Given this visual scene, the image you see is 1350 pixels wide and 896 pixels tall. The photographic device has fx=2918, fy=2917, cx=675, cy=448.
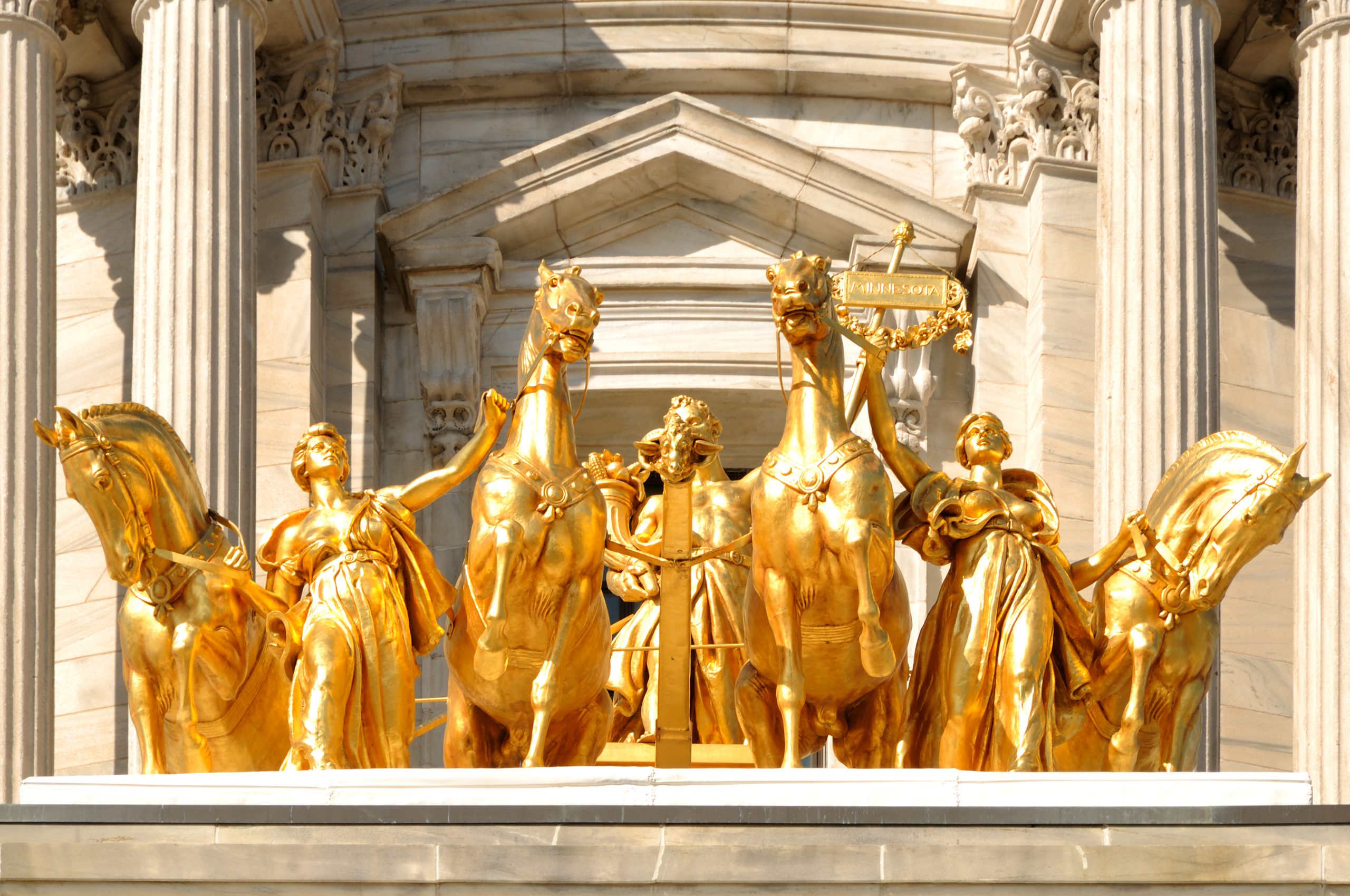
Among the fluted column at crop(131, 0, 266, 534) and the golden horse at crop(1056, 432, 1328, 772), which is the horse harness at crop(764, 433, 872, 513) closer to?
the golden horse at crop(1056, 432, 1328, 772)

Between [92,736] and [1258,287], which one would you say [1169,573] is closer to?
[1258,287]

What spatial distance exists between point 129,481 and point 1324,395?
724 centimetres

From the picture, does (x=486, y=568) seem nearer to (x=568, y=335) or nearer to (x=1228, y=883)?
(x=568, y=335)

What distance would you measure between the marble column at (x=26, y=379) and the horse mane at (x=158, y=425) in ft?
11.0

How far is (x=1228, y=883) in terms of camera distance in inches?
394

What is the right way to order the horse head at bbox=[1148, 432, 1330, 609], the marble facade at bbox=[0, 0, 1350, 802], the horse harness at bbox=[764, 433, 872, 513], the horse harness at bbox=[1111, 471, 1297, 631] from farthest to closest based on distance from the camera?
the marble facade at bbox=[0, 0, 1350, 802]
the horse harness at bbox=[1111, 471, 1297, 631]
the horse head at bbox=[1148, 432, 1330, 609]
the horse harness at bbox=[764, 433, 872, 513]

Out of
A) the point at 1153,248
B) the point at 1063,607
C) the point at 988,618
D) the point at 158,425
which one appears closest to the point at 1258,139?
the point at 1153,248

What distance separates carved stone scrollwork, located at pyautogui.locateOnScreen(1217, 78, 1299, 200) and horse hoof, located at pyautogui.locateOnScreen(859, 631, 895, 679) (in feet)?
25.4

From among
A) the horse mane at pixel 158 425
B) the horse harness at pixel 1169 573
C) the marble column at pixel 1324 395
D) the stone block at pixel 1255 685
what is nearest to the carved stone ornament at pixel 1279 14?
the marble column at pixel 1324 395

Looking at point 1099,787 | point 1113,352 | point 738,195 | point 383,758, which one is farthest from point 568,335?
point 738,195

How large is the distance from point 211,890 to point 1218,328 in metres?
8.72

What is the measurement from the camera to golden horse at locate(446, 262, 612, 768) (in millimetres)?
12195

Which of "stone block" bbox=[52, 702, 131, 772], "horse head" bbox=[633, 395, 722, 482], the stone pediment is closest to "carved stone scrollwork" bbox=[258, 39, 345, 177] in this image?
the stone pediment

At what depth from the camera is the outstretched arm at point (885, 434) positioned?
12.7 meters
